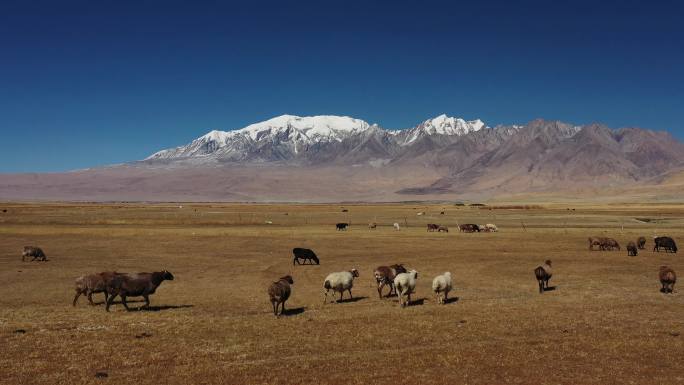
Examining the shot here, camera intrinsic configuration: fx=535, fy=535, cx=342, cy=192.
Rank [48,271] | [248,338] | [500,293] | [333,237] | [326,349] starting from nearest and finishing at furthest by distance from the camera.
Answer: [326,349]
[248,338]
[500,293]
[48,271]
[333,237]

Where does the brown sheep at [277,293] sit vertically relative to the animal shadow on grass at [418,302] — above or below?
above

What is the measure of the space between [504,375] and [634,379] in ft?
9.83

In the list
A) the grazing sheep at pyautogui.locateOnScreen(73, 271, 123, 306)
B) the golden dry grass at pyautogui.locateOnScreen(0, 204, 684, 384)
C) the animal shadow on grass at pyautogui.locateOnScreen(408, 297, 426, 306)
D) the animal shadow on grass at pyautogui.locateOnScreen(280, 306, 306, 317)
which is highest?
the grazing sheep at pyautogui.locateOnScreen(73, 271, 123, 306)

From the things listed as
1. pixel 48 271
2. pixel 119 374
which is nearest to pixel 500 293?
pixel 119 374

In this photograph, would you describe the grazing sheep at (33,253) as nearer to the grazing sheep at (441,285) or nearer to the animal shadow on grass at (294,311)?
the animal shadow on grass at (294,311)

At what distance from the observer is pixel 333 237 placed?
183 ft

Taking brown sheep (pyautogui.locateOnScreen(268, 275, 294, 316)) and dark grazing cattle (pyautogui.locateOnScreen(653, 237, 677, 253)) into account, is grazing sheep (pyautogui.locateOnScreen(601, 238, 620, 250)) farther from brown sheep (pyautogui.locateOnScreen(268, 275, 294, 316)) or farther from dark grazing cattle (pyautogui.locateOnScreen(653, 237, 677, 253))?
brown sheep (pyautogui.locateOnScreen(268, 275, 294, 316))

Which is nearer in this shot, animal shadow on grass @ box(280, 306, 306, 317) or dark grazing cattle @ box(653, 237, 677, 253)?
animal shadow on grass @ box(280, 306, 306, 317)

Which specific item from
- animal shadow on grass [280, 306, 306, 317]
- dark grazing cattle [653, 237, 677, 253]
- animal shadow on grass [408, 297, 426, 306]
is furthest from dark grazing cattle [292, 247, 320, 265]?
dark grazing cattle [653, 237, 677, 253]

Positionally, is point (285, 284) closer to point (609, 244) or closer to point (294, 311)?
point (294, 311)

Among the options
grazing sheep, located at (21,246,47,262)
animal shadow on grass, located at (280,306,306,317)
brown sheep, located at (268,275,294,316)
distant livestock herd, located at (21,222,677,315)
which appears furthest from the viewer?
grazing sheep, located at (21,246,47,262)

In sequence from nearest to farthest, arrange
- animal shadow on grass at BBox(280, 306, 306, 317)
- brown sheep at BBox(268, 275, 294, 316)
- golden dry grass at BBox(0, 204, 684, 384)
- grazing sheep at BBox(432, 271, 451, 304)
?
golden dry grass at BBox(0, 204, 684, 384)
brown sheep at BBox(268, 275, 294, 316)
animal shadow on grass at BBox(280, 306, 306, 317)
grazing sheep at BBox(432, 271, 451, 304)

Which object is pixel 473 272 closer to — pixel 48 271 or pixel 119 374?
pixel 119 374

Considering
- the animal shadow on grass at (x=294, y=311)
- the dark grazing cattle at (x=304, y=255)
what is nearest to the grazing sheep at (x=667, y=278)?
the animal shadow on grass at (x=294, y=311)
